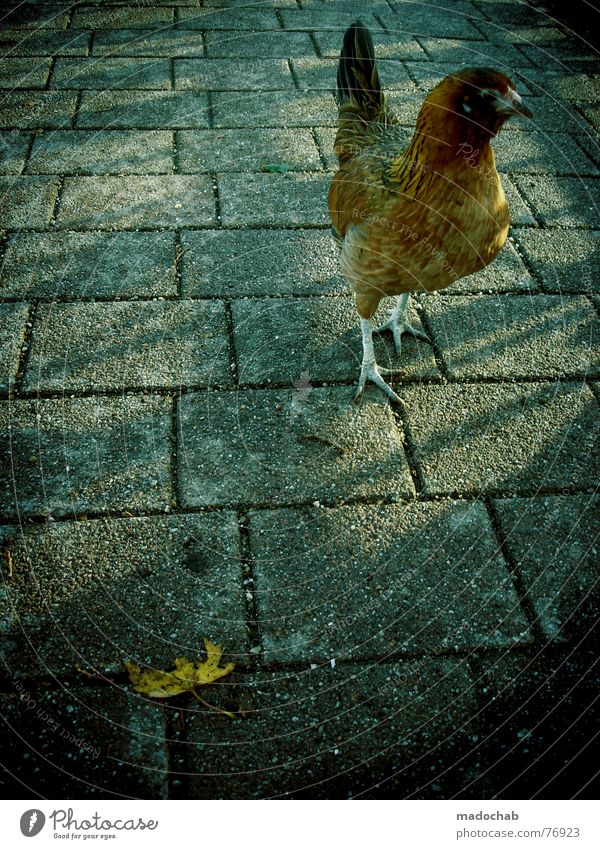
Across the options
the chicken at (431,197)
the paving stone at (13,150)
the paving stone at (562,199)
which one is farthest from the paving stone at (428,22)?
the chicken at (431,197)

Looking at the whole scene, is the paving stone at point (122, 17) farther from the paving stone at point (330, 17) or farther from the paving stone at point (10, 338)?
the paving stone at point (10, 338)

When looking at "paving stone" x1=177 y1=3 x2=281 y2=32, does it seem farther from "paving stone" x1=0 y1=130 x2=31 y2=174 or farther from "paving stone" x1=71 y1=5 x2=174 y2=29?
"paving stone" x1=0 y1=130 x2=31 y2=174

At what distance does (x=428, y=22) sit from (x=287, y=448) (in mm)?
5978

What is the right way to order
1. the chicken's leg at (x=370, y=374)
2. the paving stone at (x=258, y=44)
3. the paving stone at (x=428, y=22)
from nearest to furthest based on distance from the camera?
the chicken's leg at (x=370, y=374), the paving stone at (x=258, y=44), the paving stone at (x=428, y=22)

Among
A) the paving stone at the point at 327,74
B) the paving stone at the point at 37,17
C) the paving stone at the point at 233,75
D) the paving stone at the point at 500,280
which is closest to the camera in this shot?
the paving stone at the point at 500,280

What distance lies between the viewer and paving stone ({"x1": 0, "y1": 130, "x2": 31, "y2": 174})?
5219mm

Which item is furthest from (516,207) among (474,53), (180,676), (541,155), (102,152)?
(180,676)

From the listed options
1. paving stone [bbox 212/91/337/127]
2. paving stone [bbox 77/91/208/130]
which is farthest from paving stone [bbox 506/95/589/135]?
paving stone [bbox 77/91/208/130]

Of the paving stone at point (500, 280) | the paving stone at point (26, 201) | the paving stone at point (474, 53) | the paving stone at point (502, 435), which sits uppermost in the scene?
the paving stone at point (474, 53)

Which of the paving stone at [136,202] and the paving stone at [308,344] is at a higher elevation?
the paving stone at [136,202]

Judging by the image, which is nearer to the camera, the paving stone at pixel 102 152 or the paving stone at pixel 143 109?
the paving stone at pixel 102 152

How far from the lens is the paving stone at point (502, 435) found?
3.54 meters

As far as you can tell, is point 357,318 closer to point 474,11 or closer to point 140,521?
point 140,521

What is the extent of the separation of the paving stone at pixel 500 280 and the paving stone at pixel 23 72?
419 cm
